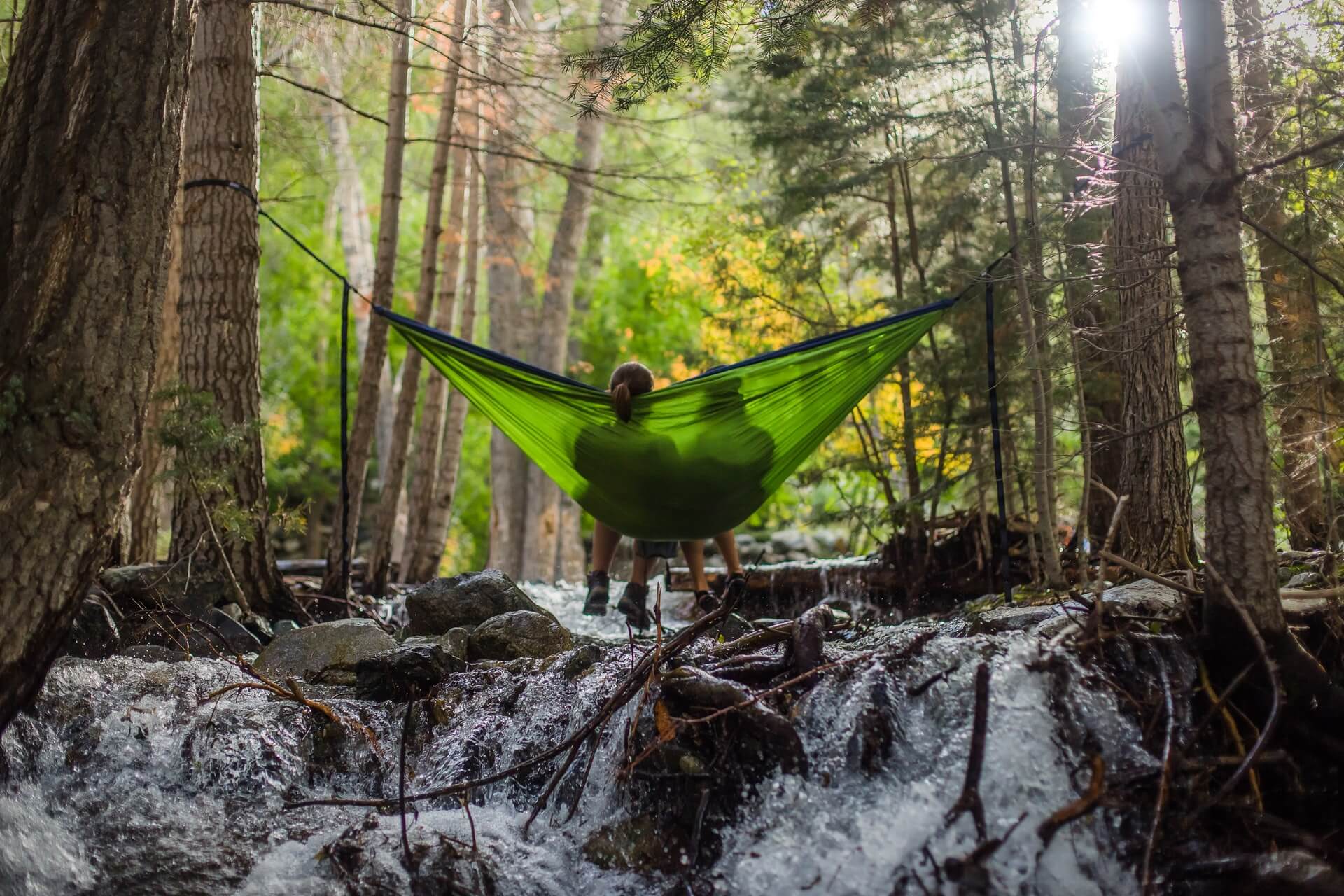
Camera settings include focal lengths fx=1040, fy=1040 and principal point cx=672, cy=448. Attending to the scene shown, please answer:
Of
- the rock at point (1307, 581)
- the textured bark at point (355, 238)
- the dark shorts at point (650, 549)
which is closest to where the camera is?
the rock at point (1307, 581)

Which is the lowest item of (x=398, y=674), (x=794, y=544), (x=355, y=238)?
(x=398, y=674)

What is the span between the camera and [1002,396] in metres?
4.93

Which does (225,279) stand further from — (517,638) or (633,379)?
(517,638)

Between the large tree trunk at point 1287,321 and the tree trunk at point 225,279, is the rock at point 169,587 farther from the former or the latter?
the large tree trunk at point 1287,321

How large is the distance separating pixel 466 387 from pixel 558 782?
1.84m

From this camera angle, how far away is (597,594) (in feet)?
14.1

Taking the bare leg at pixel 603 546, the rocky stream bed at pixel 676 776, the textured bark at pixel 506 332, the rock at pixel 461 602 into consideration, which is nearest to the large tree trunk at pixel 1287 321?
the rocky stream bed at pixel 676 776

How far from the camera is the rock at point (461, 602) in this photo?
3887 millimetres

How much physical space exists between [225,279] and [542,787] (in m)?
2.55

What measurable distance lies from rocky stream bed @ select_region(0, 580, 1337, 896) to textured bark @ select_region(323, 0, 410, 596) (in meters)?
2.28

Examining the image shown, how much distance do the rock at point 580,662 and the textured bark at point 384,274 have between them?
2.33 meters

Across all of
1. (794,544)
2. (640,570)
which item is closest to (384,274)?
(640,570)

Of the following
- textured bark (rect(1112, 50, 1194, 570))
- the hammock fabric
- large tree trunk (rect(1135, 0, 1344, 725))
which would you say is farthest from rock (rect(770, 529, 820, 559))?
large tree trunk (rect(1135, 0, 1344, 725))

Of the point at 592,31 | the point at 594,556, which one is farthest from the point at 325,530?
the point at 594,556
